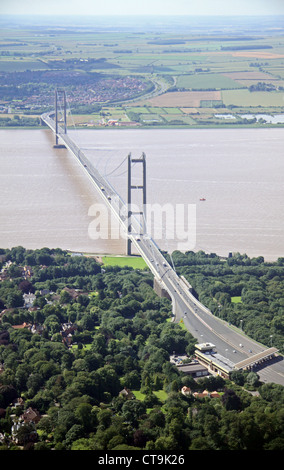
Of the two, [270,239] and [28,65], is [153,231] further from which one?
[28,65]

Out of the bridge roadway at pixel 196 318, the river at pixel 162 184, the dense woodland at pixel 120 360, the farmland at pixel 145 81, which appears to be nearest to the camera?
the dense woodland at pixel 120 360

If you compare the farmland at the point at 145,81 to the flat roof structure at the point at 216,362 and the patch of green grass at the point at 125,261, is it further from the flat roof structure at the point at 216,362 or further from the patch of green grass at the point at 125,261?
the flat roof structure at the point at 216,362

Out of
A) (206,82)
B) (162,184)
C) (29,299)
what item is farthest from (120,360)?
(206,82)

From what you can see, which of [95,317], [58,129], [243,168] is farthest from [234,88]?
[95,317]

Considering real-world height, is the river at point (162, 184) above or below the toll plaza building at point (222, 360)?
above

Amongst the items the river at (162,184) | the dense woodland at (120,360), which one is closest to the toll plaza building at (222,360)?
the dense woodland at (120,360)

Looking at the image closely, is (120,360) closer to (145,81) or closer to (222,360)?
(222,360)

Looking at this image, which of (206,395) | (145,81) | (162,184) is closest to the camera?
(206,395)
